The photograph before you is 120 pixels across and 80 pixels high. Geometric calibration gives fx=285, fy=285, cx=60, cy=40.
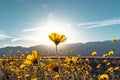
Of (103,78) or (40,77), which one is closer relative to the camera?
(103,78)

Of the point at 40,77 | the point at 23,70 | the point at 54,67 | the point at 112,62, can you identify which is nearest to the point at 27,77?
the point at 40,77

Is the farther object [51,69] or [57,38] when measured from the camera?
[57,38]

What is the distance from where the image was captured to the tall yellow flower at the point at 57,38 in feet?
11.5

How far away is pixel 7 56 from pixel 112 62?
4.10 m

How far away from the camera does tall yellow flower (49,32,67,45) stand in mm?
3498

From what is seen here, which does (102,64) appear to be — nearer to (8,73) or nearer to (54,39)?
(8,73)

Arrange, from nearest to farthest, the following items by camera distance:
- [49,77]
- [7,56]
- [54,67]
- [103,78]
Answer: [54,67]
[103,78]
[49,77]
[7,56]

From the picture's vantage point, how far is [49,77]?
5730 millimetres

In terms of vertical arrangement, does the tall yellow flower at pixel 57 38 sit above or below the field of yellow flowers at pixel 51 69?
above

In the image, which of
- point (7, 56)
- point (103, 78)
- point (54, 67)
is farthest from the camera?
point (7, 56)

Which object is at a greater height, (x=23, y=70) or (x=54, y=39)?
(x=54, y=39)

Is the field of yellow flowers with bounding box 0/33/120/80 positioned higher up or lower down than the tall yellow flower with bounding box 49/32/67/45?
lower down

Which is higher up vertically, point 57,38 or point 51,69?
point 57,38

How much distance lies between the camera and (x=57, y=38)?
3.57m
